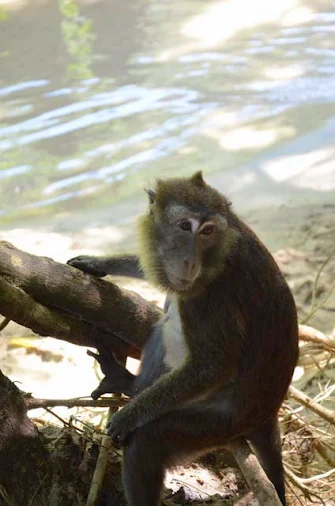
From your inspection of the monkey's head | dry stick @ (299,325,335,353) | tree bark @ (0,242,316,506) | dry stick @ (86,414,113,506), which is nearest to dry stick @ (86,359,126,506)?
dry stick @ (86,414,113,506)

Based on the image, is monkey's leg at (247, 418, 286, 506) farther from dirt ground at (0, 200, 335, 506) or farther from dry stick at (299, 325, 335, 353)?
dry stick at (299, 325, 335, 353)

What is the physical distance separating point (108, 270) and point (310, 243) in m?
3.94

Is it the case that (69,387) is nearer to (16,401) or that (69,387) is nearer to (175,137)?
(16,401)

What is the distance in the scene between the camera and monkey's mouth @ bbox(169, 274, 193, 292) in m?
3.38

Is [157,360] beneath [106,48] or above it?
above

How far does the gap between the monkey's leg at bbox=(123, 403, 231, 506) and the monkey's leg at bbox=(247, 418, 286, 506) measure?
0.66ft

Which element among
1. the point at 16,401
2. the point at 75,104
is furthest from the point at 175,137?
the point at 16,401

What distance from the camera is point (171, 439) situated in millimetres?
3273

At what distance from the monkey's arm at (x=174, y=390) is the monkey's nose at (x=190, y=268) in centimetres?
43

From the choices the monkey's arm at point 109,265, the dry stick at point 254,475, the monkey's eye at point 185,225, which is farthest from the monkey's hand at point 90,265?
the dry stick at point 254,475

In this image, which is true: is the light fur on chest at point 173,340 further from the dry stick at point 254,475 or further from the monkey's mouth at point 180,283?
the dry stick at point 254,475

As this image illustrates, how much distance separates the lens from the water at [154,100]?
9.75m

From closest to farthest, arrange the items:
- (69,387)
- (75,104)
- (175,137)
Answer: (69,387) → (175,137) → (75,104)

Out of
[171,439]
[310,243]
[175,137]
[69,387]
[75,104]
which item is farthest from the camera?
[75,104]
